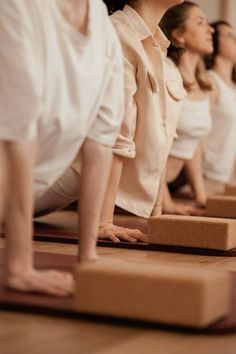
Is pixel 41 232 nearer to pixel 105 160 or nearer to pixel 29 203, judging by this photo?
pixel 105 160

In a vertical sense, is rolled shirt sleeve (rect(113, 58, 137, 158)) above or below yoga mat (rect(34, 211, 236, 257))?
above

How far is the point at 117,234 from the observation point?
9.71 feet

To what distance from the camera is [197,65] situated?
4.64 metres

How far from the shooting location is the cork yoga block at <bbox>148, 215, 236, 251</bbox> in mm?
2818

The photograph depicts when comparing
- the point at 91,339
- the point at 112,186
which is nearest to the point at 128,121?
the point at 112,186

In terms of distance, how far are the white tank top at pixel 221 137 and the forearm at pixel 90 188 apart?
10.3ft

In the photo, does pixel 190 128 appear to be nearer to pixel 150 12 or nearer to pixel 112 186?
pixel 150 12

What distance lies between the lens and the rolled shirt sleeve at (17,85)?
1781 mm

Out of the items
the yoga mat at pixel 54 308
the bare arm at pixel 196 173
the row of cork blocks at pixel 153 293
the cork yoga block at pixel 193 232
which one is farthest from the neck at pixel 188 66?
the row of cork blocks at pixel 153 293

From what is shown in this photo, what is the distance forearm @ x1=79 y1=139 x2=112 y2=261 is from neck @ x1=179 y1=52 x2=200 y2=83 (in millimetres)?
2343

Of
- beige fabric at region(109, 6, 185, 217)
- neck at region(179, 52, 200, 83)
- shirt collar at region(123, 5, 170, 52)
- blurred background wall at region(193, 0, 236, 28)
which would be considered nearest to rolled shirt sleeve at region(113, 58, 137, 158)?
beige fabric at region(109, 6, 185, 217)

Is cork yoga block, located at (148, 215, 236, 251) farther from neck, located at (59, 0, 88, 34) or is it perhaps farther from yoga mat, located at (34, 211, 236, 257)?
neck, located at (59, 0, 88, 34)

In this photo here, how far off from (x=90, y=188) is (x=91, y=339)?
527 mm

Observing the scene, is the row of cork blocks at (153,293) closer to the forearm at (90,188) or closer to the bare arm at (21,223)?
the bare arm at (21,223)
